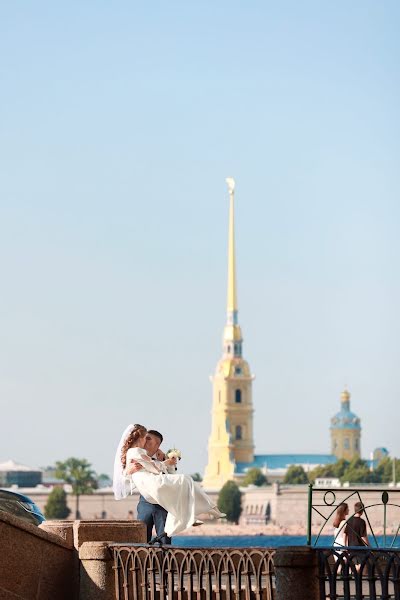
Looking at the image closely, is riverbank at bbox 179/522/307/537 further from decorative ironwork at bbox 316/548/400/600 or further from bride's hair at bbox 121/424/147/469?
decorative ironwork at bbox 316/548/400/600

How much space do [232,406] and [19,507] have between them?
180 metres

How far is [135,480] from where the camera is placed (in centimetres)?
1349

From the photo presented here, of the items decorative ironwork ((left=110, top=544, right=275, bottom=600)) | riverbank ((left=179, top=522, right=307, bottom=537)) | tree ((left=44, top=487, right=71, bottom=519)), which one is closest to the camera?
decorative ironwork ((left=110, top=544, right=275, bottom=600))

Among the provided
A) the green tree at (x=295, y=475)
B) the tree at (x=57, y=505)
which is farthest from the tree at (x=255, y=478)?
the tree at (x=57, y=505)

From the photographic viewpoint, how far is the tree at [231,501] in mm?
165375

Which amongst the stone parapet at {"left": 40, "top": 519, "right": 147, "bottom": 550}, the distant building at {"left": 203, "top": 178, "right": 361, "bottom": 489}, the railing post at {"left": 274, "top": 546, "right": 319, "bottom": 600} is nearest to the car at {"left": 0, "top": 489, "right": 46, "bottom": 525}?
the stone parapet at {"left": 40, "top": 519, "right": 147, "bottom": 550}

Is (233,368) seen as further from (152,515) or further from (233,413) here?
(152,515)

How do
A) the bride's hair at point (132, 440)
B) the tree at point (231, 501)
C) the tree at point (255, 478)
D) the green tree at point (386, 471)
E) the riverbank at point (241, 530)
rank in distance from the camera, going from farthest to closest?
the tree at point (255, 478) < the green tree at point (386, 471) < the tree at point (231, 501) < the riverbank at point (241, 530) < the bride's hair at point (132, 440)

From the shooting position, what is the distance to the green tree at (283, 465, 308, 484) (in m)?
182

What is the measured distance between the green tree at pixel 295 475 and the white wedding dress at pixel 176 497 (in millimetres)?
169352

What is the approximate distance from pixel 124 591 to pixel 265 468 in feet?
595

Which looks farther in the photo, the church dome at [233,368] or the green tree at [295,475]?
the church dome at [233,368]

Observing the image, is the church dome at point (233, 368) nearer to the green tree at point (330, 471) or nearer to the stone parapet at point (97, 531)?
the green tree at point (330, 471)

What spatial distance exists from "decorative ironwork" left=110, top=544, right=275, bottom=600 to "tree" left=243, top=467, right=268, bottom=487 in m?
169
